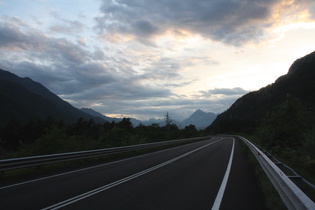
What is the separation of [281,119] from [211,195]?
1929 cm

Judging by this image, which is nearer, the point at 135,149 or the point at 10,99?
the point at 135,149

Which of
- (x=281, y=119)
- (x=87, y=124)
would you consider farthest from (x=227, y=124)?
(x=281, y=119)

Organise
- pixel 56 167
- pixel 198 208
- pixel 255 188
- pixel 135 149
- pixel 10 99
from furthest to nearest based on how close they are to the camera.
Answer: pixel 10 99 < pixel 135 149 < pixel 56 167 < pixel 255 188 < pixel 198 208

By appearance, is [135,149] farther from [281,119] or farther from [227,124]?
[227,124]

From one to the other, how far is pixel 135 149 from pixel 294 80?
196 meters

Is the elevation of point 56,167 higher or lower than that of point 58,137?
lower

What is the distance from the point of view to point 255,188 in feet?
24.2

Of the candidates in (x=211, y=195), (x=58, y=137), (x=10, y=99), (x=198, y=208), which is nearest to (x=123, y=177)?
(x=211, y=195)

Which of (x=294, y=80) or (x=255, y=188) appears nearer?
(x=255, y=188)

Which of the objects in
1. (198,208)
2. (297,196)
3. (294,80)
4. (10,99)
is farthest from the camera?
(10,99)

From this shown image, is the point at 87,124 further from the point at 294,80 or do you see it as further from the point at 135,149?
the point at 294,80

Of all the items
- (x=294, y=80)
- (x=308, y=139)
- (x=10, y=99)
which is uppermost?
(x=294, y=80)

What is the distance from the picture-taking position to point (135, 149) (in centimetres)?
1997

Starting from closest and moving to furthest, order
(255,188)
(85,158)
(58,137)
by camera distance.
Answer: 1. (255,188)
2. (85,158)
3. (58,137)
